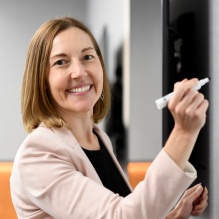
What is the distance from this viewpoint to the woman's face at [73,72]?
2.26 ft

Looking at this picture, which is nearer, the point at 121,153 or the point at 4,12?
the point at 121,153

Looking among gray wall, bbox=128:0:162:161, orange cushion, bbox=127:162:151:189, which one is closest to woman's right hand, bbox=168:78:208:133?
gray wall, bbox=128:0:162:161

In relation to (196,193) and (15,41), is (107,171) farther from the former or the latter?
(15,41)

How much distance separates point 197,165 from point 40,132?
38 centimetres

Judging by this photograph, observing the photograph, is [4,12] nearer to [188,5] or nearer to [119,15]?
[119,15]

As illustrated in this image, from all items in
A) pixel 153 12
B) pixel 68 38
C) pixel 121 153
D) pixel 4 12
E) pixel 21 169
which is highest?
pixel 4 12

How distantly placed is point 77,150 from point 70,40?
0.21m

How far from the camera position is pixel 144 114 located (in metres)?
1.63

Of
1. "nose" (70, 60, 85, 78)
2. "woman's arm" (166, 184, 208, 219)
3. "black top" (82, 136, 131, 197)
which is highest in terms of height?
"nose" (70, 60, 85, 78)

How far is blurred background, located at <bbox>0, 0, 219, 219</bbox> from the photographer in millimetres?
750

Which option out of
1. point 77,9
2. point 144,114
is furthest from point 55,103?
point 77,9

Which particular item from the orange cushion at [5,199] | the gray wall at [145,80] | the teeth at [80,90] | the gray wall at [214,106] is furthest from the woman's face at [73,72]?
the orange cushion at [5,199]

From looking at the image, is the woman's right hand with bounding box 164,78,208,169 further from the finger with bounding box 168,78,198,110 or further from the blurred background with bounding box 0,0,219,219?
the blurred background with bounding box 0,0,219,219

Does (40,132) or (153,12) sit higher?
(153,12)
